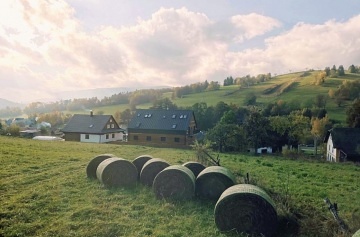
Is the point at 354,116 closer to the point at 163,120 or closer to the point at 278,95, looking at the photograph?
the point at 163,120

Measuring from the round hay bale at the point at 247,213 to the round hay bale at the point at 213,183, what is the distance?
283 cm

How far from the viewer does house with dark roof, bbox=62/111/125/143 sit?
48.7 meters

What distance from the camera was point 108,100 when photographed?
407 feet

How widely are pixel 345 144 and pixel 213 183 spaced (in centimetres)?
3063

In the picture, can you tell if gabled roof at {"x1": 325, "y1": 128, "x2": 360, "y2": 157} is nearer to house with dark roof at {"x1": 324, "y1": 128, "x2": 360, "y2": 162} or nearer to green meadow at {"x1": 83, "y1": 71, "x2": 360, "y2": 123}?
house with dark roof at {"x1": 324, "y1": 128, "x2": 360, "y2": 162}

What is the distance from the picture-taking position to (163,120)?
49.6 meters

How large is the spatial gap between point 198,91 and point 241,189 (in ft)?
365

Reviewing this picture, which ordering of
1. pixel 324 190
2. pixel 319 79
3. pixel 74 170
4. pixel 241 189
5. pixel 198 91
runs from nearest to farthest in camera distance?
pixel 241 189 → pixel 324 190 → pixel 74 170 → pixel 319 79 → pixel 198 91

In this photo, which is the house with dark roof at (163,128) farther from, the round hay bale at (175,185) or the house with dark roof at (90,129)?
the round hay bale at (175,185)

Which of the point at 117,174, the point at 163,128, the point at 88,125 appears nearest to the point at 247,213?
the point at 117,174

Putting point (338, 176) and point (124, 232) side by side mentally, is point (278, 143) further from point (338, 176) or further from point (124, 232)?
point (124, 232)

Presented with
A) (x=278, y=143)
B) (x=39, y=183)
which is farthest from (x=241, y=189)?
(x=278, y=143)

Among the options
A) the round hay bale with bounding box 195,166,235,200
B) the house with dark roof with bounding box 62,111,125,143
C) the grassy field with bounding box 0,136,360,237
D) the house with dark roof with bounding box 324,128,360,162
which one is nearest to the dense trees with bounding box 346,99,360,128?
the house with dark roof with bounding box 324,128,360,162

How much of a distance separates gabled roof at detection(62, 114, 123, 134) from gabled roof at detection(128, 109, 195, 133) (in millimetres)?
4169
